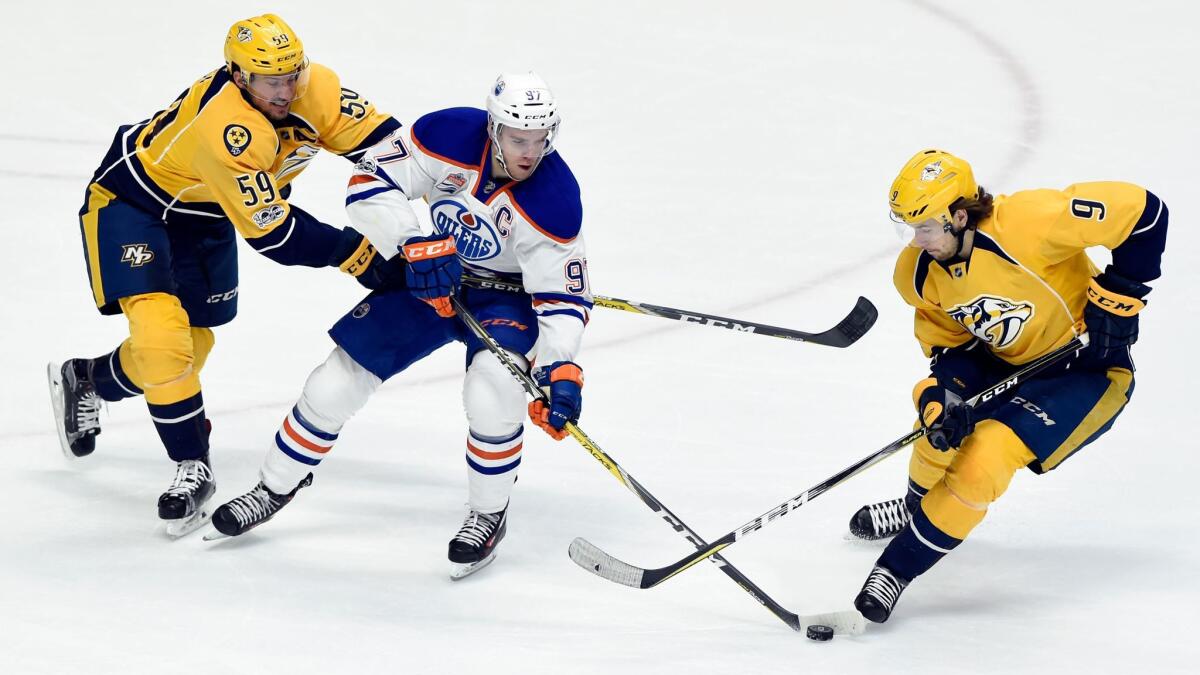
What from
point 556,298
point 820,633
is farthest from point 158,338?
point 820,633

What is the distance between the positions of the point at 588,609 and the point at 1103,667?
3.69ft

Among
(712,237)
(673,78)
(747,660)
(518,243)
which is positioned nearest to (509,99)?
(518,243)

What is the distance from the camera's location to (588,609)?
11.1ft

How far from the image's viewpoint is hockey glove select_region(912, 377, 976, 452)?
3188 mm

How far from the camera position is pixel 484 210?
3.42 metres

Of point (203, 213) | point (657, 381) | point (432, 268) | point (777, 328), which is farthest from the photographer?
point (657, 381)

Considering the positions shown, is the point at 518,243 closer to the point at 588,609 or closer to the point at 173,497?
the point at 588,609

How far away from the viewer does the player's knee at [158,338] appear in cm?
366

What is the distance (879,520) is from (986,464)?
0.58 meters

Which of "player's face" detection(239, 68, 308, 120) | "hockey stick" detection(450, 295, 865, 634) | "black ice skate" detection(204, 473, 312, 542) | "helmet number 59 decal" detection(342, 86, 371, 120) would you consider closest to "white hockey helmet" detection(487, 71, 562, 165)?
"hockey stick" detection(450, 295, 865, 634)

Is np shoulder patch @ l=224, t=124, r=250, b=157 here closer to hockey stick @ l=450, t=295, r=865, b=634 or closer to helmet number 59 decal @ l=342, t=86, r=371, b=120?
helmet number 59 decal @ l=342, t=86, r=371, b=120

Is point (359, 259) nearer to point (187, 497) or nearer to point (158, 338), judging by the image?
point (158, 338)

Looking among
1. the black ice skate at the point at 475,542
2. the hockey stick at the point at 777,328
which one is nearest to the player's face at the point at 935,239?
the hockey stick at the point at 777,328

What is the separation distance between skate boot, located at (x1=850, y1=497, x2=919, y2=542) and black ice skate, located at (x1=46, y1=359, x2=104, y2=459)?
2.11 meters
